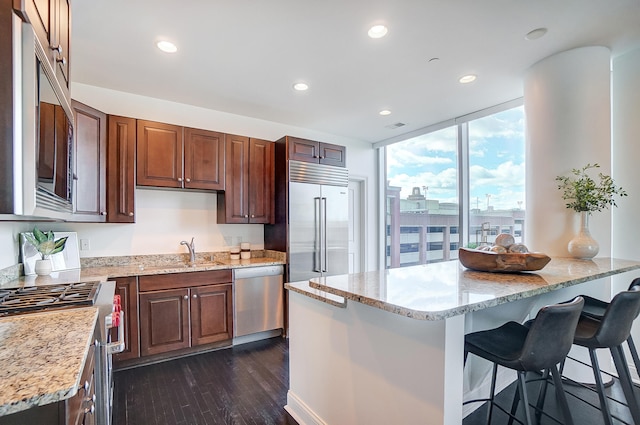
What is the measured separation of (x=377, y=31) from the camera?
7.39ft

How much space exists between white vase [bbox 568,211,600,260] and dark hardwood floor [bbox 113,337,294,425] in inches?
96.9

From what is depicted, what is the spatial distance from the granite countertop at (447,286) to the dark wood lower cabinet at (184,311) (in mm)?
1448

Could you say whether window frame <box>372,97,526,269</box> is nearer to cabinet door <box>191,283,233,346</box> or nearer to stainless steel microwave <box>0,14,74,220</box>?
cabinet door <box>191,283,233,346</box>

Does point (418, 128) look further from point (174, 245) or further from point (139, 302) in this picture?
point (139, 302)

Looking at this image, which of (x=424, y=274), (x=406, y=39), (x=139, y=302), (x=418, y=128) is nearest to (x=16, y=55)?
(x=424, y=274)

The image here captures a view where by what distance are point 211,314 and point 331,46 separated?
277 cm

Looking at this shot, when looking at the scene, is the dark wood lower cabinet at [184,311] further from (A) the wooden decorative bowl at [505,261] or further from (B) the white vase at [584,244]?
(B) the white vase at [584,244]

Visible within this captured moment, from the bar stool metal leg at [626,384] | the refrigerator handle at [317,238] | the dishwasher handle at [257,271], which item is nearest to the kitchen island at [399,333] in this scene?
the bar stool metal leg at [626,384]

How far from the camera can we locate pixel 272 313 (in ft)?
11.8

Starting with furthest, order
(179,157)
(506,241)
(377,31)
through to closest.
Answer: (179,157) → (377,31) → (506,241)

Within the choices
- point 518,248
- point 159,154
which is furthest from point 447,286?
point 159,154

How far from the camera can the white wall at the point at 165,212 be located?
3.18 meters

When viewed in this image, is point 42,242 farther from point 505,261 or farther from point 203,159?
point 505,261

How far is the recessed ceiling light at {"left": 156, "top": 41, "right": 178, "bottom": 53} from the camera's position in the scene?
7.88ft
